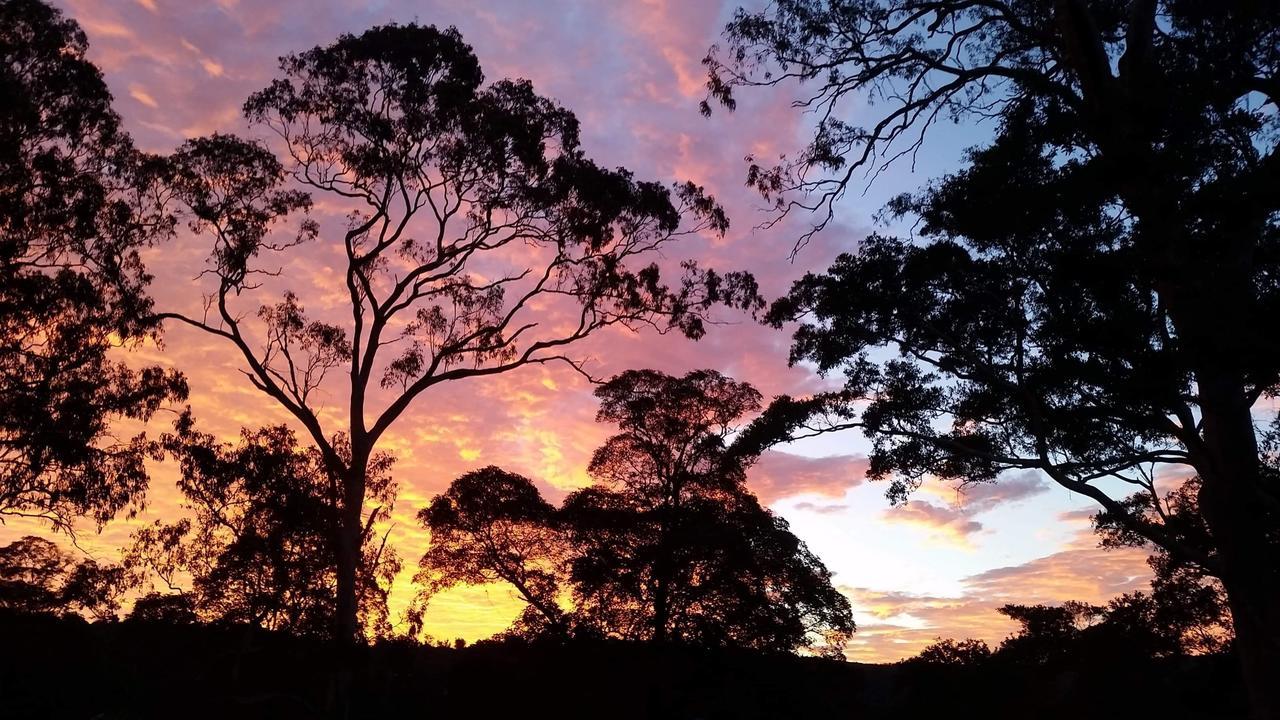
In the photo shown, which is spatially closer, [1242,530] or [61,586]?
[1242,530]

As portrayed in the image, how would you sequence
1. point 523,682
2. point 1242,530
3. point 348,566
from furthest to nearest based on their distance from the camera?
point 523,682, point 348,566, point 1242,530

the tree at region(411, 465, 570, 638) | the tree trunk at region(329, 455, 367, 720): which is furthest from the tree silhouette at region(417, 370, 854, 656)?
the tree trunk at region(329, 455, 367, 720)

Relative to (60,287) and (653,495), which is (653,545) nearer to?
(653,495)

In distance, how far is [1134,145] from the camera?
12258 mm

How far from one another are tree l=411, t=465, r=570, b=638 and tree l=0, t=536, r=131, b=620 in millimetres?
8921

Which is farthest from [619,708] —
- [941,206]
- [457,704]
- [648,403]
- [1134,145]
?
[1134,145]

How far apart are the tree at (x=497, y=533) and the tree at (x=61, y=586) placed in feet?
29.3

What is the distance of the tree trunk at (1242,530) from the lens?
1106cm

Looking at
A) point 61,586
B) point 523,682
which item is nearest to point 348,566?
point 523,682

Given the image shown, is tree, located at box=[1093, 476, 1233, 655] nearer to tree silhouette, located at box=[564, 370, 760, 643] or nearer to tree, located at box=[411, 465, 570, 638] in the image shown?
tree silhouette, located at box=[564, 370, 760, 643]

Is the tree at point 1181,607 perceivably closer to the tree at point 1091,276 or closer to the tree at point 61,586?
the tree at point 1091,276

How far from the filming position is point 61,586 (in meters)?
27.0

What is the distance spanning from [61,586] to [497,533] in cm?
1231

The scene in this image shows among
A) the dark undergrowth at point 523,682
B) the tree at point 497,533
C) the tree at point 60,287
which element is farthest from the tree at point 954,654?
the tree at point 60,287
